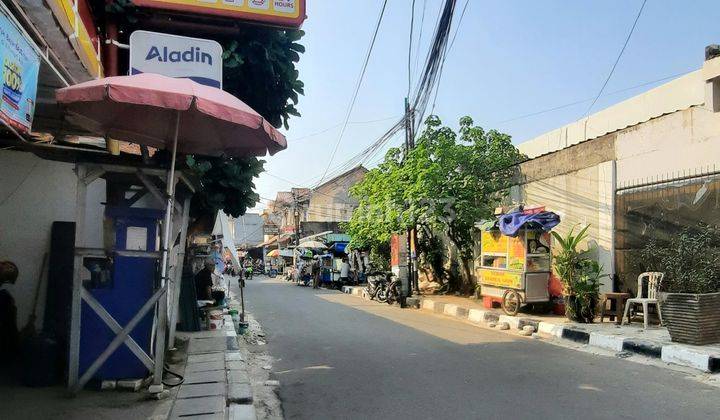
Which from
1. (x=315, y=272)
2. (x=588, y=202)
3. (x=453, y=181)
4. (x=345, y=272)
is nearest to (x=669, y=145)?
(x=588, y=202)

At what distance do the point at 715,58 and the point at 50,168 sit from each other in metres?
10.3

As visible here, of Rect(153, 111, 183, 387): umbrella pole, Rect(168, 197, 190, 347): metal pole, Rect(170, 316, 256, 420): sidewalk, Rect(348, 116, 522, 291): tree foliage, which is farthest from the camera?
Rect(348, 116, 522, 291): tree foliage

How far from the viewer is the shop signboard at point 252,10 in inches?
296

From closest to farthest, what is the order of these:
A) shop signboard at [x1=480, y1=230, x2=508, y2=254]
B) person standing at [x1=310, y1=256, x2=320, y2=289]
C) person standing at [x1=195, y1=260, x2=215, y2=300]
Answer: person standing at [x1=195, y1=260, x2=215, y2=300] → shop signboard at [x1=480, y1=230, x2=508, y2=254] → person standing at [x1=310, y1=256, x2=320, y2=289]

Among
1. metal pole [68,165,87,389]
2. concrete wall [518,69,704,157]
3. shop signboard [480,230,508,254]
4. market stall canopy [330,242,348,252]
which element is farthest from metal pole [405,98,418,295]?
metal pole [68,165,87,389]

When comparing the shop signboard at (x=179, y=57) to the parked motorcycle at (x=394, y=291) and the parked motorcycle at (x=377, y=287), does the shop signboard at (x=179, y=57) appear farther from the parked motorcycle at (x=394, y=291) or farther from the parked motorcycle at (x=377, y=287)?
the parked motorcycle at (x=377, y=287)

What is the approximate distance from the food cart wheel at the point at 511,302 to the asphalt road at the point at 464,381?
187 cm

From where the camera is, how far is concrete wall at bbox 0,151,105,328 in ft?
23.2

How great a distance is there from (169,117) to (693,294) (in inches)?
289

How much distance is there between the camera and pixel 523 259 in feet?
39.5

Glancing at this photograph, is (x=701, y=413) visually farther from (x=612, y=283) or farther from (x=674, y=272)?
(x=612, y=283)

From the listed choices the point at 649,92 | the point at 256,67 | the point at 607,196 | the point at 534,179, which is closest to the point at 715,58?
the point at 649,92

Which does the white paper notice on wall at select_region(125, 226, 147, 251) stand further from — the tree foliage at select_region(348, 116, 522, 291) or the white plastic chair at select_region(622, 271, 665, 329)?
the tree foliage at select_region(348, 116, 522, 291)

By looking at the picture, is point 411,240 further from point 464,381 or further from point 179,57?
point 179,57
